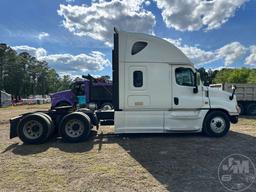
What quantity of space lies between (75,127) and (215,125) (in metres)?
4.91

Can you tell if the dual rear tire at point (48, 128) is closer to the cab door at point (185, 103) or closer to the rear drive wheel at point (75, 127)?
the rear drive wheel at point (75, 127)

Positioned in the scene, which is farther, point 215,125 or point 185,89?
point 215,125

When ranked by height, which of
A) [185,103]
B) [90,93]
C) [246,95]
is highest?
[90,93]

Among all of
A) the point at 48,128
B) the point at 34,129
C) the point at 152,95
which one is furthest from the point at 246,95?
the point at 34,129

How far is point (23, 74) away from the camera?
8506cm

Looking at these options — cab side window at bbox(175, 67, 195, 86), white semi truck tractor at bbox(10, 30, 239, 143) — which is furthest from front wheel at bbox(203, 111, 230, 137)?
cab side window at bbox(175, 67, 195, 86)

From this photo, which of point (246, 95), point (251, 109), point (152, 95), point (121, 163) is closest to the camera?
point (121, 163)

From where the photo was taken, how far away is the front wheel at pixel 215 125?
384 inches

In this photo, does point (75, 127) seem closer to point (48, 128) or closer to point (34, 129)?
point (48, 128)

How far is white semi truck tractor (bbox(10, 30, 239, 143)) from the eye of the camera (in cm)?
941

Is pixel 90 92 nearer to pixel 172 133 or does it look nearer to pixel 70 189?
pixel 172 133

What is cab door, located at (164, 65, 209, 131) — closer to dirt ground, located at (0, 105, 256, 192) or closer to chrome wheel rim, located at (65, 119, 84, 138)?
dirt ground, located at (0, 105, 256, 192)

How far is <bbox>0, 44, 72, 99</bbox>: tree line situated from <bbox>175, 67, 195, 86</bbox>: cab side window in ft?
223

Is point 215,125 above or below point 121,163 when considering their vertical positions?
above
